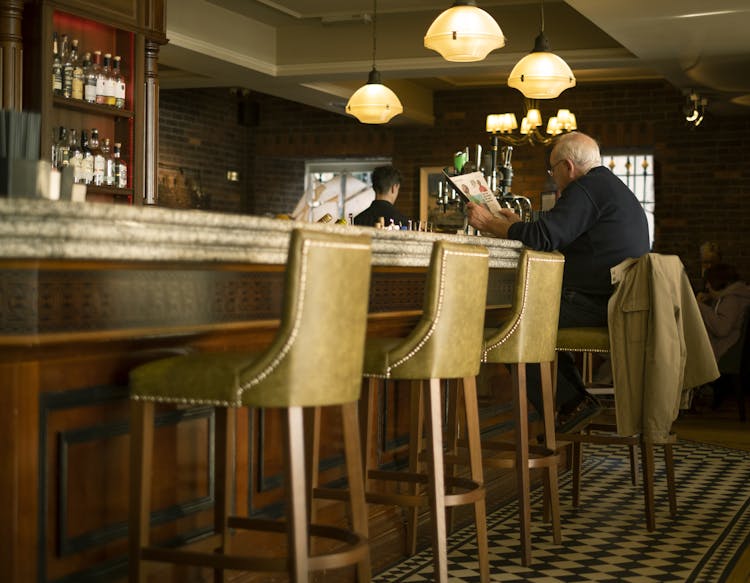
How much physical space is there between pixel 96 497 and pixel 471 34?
353cm

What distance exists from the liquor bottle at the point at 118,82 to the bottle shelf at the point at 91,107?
0.16 ft

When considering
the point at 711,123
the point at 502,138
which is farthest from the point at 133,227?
the point at 711,123

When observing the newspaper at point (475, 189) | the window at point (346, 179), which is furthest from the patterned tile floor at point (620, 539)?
the window at point (346, 179)

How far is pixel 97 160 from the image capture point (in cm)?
A: 644

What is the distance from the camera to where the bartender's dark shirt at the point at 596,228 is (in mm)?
5004

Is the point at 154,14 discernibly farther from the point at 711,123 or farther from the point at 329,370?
the point at 711,123

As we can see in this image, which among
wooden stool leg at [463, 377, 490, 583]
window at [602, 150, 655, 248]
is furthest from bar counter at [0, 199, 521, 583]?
window at [602, 150, 655, 248]

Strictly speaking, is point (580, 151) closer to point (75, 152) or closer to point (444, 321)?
point (444, 321)

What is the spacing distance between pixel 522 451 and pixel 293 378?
1.87 m

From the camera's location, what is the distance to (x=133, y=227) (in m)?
2.58

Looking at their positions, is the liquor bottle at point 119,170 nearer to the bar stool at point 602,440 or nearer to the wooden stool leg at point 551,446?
the bar stool at point 602,440

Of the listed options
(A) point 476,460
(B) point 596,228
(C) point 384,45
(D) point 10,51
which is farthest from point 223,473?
(C) point 384,45

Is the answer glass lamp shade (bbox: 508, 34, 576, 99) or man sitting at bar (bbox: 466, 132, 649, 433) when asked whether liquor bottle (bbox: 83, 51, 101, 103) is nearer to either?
glass lamp shade (bbox: 508, 34, 576, 99)

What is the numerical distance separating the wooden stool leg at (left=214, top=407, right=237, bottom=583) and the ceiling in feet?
18.2
